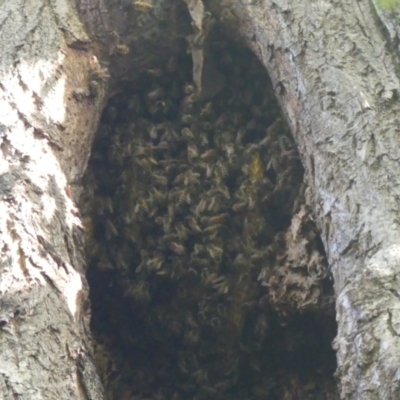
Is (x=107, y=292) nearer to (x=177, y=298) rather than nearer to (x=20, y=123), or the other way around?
(x=177, y=298)

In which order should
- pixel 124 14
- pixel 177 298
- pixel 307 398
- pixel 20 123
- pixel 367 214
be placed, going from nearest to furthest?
pixel 367 214 → pixel 20 123 → pixel 307 398 → pixel 177 298 → pixel 124 14

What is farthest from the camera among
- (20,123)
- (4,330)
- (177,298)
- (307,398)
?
(177,298)

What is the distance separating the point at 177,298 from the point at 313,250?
2.32 ft

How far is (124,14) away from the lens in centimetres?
344

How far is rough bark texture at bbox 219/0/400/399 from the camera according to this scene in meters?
2.03

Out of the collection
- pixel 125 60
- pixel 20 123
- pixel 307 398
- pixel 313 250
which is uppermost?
pixel 125 60

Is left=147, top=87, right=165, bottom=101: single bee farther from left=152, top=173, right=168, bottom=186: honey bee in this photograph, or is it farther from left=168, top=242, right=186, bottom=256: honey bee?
left=168, top=242, right=186, bottom=256: honey bee

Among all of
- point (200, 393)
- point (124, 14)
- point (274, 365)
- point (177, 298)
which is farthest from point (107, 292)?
point (124, 14)

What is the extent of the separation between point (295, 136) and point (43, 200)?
110 centimetres

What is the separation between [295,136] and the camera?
297 cm

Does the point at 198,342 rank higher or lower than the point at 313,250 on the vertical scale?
lower

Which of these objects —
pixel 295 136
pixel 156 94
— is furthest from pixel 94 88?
pixel 295 136

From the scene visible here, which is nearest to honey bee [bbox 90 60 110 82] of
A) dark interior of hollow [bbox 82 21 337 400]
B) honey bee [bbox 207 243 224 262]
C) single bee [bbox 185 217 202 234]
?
dark interior of hollow [bbox 82 21 337 400]

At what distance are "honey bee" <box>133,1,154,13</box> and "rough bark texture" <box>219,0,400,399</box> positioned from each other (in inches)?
17.0
